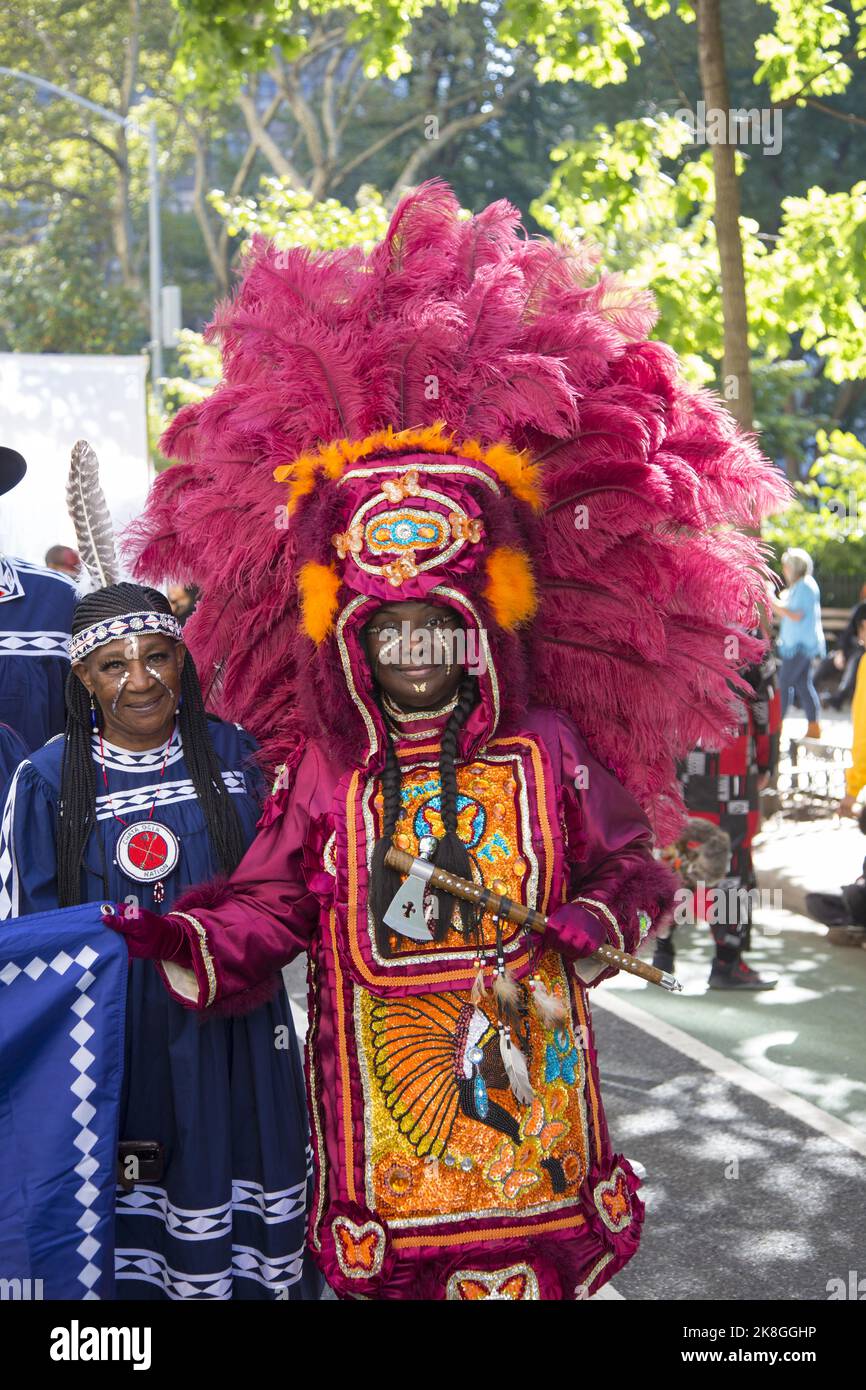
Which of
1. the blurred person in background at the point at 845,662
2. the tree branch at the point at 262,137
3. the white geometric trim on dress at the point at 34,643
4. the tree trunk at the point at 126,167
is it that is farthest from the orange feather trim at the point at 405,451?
the tree trunk at the point at 126,167

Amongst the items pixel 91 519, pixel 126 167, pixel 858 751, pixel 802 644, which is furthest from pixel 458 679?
pixel 126 167

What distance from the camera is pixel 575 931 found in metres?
3.31

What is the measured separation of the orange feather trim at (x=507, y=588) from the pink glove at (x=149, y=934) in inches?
35.5

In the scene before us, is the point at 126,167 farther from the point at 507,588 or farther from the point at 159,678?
the point at 507,588

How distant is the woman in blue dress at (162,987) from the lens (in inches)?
145

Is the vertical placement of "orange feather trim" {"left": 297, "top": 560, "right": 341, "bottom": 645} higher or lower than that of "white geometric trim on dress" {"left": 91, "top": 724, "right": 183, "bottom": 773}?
higher

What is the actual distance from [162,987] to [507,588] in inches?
47.1

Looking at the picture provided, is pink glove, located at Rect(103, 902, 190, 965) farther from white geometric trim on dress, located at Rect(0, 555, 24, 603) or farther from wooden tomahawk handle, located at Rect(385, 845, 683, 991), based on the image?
white geometric trim on dress, located at Rect(0, 555, 24, 603)

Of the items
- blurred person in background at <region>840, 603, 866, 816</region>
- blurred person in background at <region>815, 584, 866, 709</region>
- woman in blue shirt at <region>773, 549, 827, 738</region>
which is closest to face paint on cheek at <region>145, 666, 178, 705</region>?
blurred person in background at <region>840, 603, 866, 816</region>

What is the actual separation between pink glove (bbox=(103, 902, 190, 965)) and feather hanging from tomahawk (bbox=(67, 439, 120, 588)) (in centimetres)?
126

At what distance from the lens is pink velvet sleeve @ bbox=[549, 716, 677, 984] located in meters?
3.43

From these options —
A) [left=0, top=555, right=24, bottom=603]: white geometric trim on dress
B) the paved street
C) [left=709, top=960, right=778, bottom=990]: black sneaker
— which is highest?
[left=0, top=555, right=24, bottom=603]: white geometric trim on dress

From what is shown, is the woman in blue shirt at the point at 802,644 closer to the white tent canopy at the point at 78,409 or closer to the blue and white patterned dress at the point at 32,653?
the white tent canopy at the point at 78,409

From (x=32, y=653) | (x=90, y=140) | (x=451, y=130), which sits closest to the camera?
(x=32, y=653)
